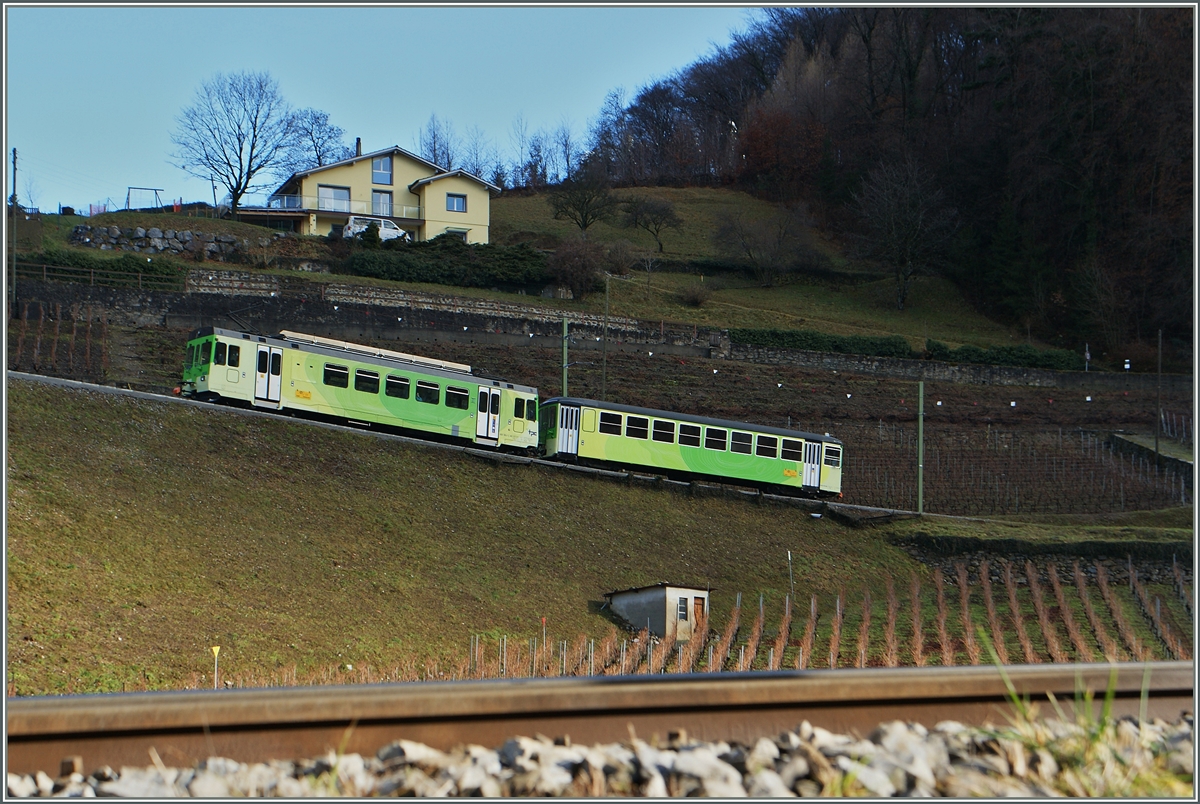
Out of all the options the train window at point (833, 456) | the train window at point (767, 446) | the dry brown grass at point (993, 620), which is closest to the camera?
the dry brown grass at point (993, 620)

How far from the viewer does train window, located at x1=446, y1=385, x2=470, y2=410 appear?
27.0m

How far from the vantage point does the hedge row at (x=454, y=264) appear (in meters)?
48.1

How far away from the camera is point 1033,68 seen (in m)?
61.1

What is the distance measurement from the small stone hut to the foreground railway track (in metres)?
14.0

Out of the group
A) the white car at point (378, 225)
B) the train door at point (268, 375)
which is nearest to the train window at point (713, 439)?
the train door at point (268, 375)

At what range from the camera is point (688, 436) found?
2870 centimetres

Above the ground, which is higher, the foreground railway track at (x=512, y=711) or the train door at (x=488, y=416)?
the foreground railway track at (x=512, y=711)

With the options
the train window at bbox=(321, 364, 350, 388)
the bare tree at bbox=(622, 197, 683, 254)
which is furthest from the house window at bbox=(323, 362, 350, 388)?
the bare tree at bbox=(622, 197, 683, 254)

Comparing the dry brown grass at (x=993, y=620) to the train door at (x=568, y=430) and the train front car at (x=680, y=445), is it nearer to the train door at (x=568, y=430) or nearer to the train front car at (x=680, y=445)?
the train front car at (x=680, y=445)

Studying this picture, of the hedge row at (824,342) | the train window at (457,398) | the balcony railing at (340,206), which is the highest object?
the balcony railing at (340,206)

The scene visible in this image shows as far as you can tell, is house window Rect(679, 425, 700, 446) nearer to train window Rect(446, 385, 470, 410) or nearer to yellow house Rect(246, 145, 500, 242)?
train window Rect(446, 385, 470, 410)

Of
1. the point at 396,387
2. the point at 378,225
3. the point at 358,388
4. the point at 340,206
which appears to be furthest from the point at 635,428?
the point at 340,206

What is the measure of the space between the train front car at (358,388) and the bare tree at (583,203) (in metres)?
38.8

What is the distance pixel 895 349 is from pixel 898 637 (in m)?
32.0
